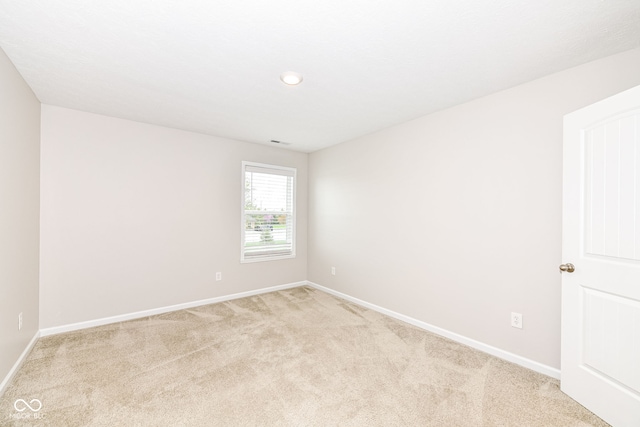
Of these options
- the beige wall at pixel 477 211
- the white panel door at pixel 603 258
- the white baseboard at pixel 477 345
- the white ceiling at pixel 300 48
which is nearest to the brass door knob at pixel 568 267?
the white panel door at pixel 603 258

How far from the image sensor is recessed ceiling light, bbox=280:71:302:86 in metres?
2.20

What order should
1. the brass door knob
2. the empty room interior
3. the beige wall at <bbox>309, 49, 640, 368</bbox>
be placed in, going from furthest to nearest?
the beige wall at <bbox>309, 49, 640, 368</bbox> → the brass door knob → the empty room interior

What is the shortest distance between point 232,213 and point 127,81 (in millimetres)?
2153

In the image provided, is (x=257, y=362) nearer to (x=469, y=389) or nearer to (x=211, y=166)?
(x=469, y=389)

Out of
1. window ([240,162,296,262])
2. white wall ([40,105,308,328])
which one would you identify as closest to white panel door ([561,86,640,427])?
window ([240,162,296,262])

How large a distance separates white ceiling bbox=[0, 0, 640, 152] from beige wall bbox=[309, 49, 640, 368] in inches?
9.3

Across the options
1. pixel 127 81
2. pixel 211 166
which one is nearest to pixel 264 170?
pixel 211 166

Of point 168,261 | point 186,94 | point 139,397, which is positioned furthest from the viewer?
point 168,261

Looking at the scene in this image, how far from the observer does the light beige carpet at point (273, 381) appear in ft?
5.70

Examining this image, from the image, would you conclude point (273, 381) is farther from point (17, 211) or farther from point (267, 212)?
point (267, 212)

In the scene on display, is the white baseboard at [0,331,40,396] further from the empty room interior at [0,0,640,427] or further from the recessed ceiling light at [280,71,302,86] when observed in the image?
the recessed ceiling light at [280,71,302,86]

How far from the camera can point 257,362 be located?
2.38 meters

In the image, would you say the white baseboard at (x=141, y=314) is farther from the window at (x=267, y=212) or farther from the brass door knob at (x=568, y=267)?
the brass door knob at (x=568, y=267)

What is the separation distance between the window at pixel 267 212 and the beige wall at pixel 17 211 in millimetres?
2226
